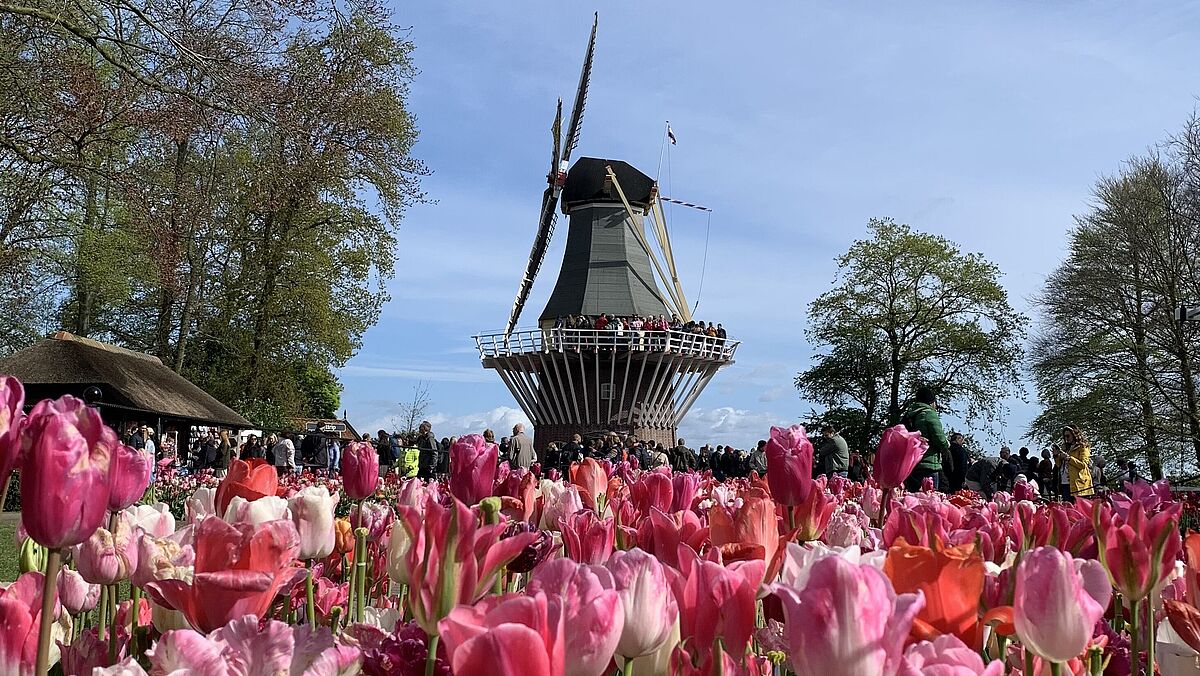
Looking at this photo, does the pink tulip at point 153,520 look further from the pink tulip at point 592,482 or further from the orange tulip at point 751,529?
the pink tulip at point 592,482

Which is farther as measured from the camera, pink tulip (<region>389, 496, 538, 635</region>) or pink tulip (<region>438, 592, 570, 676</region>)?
pink tulip (<region>389, 496, 538, 635</region>)

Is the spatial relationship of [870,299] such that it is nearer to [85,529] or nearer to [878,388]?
[878,388]

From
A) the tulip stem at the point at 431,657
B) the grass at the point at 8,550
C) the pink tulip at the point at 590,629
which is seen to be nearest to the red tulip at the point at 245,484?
the tulip stem at the point at 431,657

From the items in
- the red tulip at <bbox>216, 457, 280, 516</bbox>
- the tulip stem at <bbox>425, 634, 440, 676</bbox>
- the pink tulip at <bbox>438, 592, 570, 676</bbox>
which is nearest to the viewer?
the pink tulip at <bbox>438, 592, 570, 676</bbox>

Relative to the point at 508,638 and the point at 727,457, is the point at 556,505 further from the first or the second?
the point at 727,457

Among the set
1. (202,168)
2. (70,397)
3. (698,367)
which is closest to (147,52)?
(70,397)

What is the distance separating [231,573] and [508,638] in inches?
21.6

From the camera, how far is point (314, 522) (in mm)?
1896

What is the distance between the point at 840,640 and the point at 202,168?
97.6 ft

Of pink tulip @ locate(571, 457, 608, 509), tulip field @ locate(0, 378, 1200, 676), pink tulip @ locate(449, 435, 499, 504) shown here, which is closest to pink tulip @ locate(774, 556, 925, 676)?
tulip field @ locate(0, 378, 1200, 676)

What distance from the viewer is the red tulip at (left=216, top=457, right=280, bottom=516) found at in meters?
2.10

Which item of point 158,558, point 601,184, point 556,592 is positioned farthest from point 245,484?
point 601,184

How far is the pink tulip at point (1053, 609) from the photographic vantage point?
1167mm

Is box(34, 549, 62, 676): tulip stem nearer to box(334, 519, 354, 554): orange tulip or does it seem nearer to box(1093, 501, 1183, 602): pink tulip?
box(334, 519, 354, 554): orange tulip
